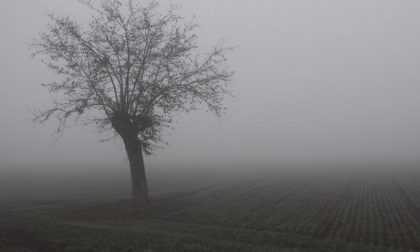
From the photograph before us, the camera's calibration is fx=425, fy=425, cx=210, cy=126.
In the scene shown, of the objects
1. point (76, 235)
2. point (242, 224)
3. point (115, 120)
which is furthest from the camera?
point (115, 120)

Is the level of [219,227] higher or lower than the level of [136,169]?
lower

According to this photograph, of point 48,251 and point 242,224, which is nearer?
point 48,251

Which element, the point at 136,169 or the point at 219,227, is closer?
the point at 219,227

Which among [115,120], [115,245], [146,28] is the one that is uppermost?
[146,28]

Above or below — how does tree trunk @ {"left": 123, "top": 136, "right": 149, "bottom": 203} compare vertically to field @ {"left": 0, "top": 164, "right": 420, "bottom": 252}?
above

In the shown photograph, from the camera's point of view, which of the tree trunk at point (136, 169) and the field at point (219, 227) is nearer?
the field at point (219, 227)

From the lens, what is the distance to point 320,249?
16812mm

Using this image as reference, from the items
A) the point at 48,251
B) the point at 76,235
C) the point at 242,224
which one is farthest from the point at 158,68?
the point at 48,251

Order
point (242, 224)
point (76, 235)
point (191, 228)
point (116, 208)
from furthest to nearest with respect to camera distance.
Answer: point (116, 208) < point (242, 224) < point (191, 228) < point (76, 235)

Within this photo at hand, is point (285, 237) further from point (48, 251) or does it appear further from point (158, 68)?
point (158, 68)

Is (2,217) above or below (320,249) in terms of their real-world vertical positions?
above

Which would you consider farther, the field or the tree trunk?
the tree trunk

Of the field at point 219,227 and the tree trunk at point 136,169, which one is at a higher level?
A: the tree trunk at point 136,169

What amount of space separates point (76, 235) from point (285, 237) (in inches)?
364
